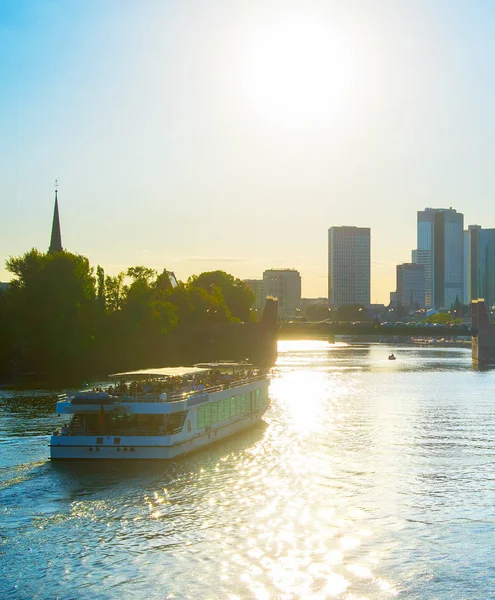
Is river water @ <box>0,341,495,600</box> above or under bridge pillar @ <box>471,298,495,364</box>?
under

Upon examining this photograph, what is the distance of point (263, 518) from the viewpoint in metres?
42.0

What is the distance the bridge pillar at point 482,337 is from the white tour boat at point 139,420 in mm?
120555

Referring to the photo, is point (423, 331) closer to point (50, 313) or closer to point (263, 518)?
point (50, 313)

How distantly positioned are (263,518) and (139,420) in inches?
576

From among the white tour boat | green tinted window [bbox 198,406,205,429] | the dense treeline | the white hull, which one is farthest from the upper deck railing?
the dense treeline

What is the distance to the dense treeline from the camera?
118062 millimetres

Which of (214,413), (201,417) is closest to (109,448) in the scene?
(201,417)

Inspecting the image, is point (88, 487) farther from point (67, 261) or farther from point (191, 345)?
point (191, 345)

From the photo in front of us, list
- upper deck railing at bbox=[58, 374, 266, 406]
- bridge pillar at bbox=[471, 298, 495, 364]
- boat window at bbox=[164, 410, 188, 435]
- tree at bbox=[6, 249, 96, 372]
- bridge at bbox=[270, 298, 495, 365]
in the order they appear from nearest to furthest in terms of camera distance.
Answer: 1. upper deck railing at bbox=[58, 374, 266, 406]
2. boat window at bbox=[164, 410, 188, 435]
3. tree at bbox=[6, 249, 96, 372]
4. bridge at bbox=[270, 298, 495, 365]
5. bridge pillar at bbox=[471, 298, 495, 364]

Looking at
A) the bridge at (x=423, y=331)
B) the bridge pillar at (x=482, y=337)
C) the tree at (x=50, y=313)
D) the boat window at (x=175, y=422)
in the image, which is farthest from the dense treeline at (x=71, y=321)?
the bridge pillar at (x=482, y=337)

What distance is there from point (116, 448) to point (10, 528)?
539 inches

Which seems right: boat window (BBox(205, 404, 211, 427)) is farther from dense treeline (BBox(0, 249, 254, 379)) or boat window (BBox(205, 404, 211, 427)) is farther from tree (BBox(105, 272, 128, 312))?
tree (BBox(105, 272, 128, 312))

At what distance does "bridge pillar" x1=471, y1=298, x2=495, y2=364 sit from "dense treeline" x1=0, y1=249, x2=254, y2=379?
65687 millimetres

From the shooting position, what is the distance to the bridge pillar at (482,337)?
573 ft
